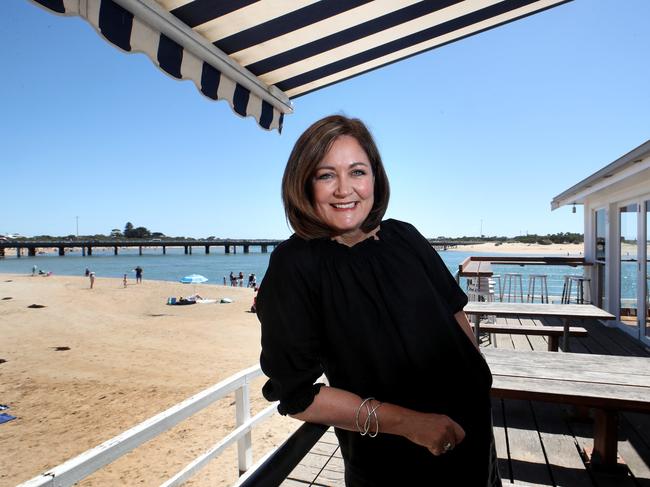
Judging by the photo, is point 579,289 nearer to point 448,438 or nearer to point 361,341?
point 448,438

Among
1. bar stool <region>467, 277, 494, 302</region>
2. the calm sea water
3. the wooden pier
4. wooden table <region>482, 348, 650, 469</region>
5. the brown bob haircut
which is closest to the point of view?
the brown bob haircut

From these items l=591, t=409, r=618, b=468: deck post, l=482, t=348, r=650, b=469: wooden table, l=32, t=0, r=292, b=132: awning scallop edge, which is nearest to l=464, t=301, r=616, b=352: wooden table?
l=482, t=348, r=650, b=469: wooden table

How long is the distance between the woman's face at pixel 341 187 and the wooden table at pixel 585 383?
4.72 feet

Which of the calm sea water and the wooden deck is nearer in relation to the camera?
the wooden deck

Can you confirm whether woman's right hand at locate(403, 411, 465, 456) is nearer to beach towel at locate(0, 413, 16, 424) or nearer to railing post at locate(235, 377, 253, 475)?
railing post at locate(235, 377, 253, 475)

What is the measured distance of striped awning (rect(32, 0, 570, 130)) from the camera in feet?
5.22

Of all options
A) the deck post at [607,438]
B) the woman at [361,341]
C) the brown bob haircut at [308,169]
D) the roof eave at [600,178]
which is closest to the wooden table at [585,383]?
the deck post at [607,438]

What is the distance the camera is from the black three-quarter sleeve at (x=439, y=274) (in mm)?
999

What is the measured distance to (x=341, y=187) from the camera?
89cm

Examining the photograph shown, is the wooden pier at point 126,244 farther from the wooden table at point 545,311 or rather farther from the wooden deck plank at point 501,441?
the wooden deck plank at point 501,441

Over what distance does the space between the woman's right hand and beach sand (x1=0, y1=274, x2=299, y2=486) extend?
15.2 feet

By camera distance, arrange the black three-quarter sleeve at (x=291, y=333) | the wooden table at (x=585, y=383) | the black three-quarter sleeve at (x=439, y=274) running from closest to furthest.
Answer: the black three-quarter sleeve at (x=291, y=333), the black three-quarter sleeve at (x=439, y=274), the wooden table at (x=585, y=383)

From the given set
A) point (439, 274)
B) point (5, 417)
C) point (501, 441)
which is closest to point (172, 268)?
point (5, 417)

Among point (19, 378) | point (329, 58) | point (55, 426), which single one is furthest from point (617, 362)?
point (19, 378)
